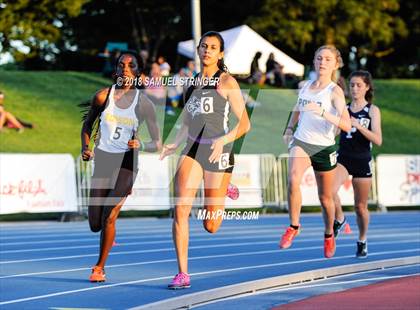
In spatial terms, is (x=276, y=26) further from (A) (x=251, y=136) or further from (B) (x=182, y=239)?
(B) (x=182, y=239)

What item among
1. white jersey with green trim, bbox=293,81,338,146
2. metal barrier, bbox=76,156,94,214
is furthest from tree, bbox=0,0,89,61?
white jersey with green trim, bbox=293,81,338,146

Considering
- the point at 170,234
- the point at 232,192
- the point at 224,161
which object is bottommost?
the point at 170,234

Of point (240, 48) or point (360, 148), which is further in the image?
point (240, 48)

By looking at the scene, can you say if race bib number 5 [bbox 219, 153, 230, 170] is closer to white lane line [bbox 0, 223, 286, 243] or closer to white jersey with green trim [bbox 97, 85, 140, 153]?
white jersey with green trim [bbox 97, 85, 140, 153]

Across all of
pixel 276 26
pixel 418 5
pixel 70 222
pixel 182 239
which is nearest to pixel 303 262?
pixel 182 239

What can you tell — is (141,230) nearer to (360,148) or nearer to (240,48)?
(360,148)

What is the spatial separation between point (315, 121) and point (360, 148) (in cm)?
157

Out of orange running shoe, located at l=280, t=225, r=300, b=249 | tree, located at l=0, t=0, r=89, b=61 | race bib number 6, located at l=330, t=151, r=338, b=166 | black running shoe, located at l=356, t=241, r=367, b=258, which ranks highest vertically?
tree, located at l=0, t=0, r=89, b=61

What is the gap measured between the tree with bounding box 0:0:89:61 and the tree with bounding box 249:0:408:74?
7994 mm

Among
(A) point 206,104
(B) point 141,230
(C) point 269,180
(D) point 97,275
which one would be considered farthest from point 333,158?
(C) point 269,180

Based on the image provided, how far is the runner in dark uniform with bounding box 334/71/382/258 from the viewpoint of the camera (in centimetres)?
1316

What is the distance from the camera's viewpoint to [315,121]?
39.4 ft

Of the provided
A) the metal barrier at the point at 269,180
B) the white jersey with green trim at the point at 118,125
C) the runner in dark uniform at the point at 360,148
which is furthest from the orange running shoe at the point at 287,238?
the metal barrier at the point at 269,180

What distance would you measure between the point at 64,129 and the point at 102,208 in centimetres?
1970
